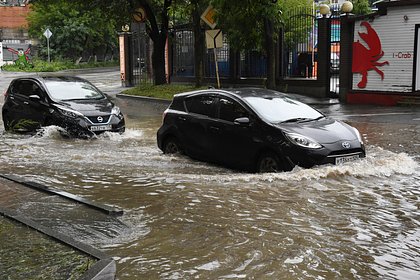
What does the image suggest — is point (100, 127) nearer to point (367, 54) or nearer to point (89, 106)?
point (89, 106)

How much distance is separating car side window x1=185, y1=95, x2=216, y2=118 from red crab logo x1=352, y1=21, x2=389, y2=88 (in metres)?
11.4

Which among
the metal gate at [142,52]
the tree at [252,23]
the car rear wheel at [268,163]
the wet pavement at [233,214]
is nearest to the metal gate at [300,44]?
the tree at [252,23]

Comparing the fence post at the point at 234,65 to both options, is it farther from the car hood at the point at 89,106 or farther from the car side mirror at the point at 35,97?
the car side mirror at the point at 35,97

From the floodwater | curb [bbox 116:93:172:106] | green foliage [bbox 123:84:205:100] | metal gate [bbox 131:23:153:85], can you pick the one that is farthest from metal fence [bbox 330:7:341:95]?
metal gate [bbox 131:23:153:85]

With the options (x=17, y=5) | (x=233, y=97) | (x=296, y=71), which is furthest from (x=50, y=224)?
(x=17, y=5)

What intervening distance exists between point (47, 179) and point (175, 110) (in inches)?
119

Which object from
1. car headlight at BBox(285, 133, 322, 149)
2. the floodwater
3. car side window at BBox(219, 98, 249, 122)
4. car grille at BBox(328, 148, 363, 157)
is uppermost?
car side window at BBox(219, 98, 249, 122)

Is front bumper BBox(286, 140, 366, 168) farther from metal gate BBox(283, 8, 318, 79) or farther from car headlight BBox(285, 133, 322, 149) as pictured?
metal gate BBox(283, 8, 318, 79)

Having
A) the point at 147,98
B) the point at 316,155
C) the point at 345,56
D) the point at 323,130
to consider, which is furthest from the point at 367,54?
the point at 316,155

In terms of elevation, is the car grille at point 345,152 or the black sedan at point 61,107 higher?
the black sedan at point 61,107

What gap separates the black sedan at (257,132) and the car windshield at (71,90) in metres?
4.17

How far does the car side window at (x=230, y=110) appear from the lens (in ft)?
30.3

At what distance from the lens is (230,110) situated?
9508 millimetres

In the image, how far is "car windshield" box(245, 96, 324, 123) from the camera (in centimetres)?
902
